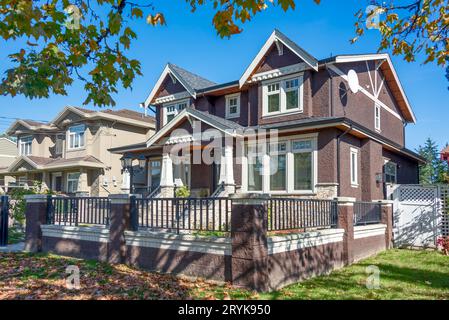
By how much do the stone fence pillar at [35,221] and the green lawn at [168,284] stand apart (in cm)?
121

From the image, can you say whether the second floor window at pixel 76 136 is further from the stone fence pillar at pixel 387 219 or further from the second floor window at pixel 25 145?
the stone fence pillar at pixel 387 219

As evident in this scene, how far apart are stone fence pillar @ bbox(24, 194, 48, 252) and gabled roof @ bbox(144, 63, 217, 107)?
10443mm

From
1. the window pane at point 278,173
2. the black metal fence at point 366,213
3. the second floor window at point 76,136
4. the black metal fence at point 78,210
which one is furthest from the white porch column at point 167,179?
the second floor window at point 76,136

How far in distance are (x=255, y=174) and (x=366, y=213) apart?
5.13 metres

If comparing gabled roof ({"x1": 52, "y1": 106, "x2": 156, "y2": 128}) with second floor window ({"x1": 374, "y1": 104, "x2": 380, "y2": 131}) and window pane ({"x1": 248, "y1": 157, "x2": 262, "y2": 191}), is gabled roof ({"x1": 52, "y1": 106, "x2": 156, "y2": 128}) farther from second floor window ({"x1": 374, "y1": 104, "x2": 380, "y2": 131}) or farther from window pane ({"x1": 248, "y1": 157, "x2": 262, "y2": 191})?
second floor window ({"x1": 374, "y1": 104, "x2": 380, "y2": 131})

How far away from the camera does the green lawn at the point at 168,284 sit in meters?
6.33

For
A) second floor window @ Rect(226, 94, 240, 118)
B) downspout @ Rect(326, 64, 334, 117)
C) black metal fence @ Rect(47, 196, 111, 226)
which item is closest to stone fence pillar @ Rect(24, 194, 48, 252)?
black metal fence @ Rect(47, 196, 111, 226)

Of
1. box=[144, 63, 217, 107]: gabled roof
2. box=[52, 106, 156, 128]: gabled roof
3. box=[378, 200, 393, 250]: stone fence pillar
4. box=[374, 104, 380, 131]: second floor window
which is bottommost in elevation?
box=[378, 200, 393, 250]: stone fence pillar

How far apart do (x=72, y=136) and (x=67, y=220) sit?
1834cm

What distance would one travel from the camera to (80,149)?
26422 mm

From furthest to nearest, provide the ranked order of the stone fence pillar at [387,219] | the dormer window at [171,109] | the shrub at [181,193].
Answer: the dormer window at [171,109] → the shrub at [181,193] → the stone fence pillar at [387,219]

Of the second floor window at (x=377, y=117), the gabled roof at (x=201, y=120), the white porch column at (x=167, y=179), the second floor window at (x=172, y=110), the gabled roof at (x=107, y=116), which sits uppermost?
the gabled roof at (x=107, y=116)

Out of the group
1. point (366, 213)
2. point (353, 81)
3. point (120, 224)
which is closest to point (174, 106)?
point (353, 81)

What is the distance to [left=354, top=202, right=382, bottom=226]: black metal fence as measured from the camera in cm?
1121
